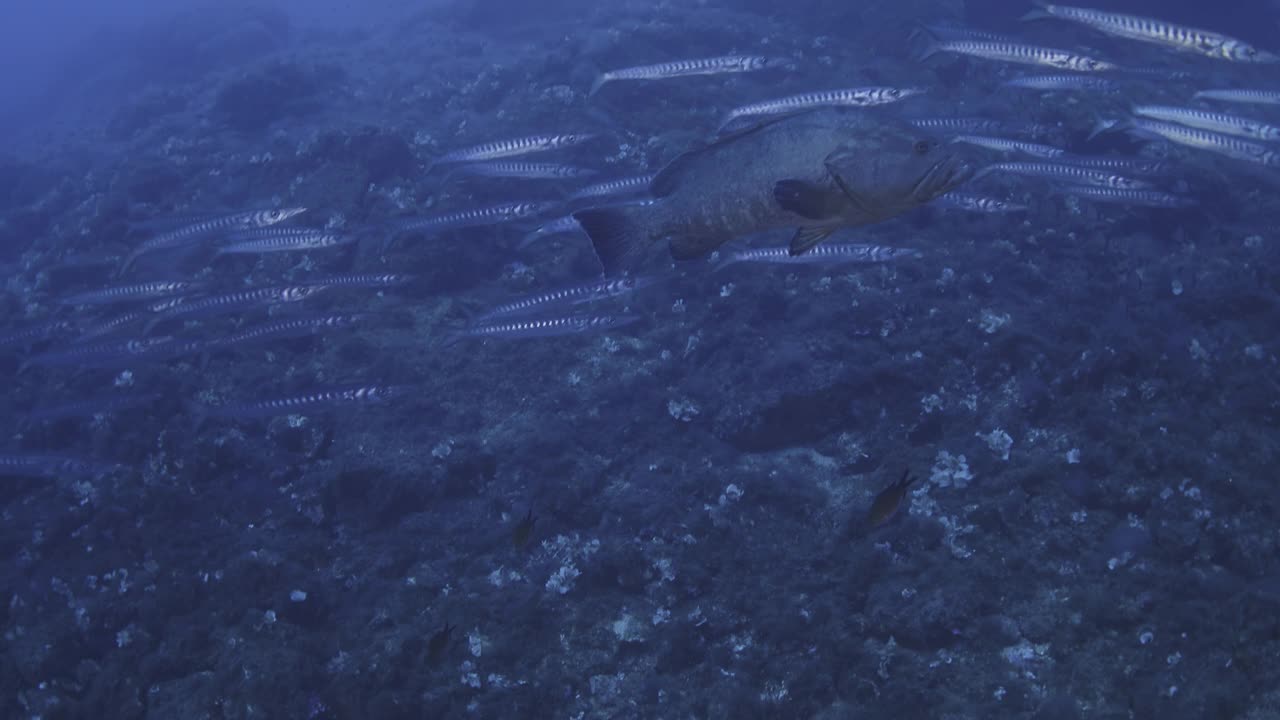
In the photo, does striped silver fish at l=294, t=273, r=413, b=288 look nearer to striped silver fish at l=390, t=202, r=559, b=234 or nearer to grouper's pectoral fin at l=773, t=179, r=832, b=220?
striped silver fish at l=390, t=202, r=559, b=234

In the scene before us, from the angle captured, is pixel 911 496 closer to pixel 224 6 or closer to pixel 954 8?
pixel 954 8

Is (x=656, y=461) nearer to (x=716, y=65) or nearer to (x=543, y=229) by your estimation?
(x=543, y=229)

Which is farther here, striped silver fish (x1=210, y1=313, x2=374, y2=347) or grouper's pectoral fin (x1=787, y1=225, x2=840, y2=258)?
striped silver fish (x1=210, y1=313, x2=374, y2=347)

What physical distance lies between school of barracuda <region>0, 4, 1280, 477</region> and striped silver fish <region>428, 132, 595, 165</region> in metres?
0.03

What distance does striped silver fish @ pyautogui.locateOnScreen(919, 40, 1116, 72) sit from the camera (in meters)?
11.3

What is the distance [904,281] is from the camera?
8727 mm

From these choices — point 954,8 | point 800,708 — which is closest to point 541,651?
point 800,708

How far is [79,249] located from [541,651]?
570 inches

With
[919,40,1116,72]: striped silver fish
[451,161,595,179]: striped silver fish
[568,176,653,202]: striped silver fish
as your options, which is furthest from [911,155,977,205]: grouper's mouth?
[919,40,1116,72]: striped silver fish

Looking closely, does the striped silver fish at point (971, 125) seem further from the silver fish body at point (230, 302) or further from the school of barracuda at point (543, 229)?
the silver fish body at point (230, 302)

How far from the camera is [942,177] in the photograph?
264cm

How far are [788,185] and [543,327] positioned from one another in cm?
583

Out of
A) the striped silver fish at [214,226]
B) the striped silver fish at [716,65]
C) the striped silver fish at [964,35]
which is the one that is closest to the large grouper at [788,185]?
the striped silver fish at [214,226]

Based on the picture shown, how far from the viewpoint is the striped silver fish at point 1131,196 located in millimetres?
9242
